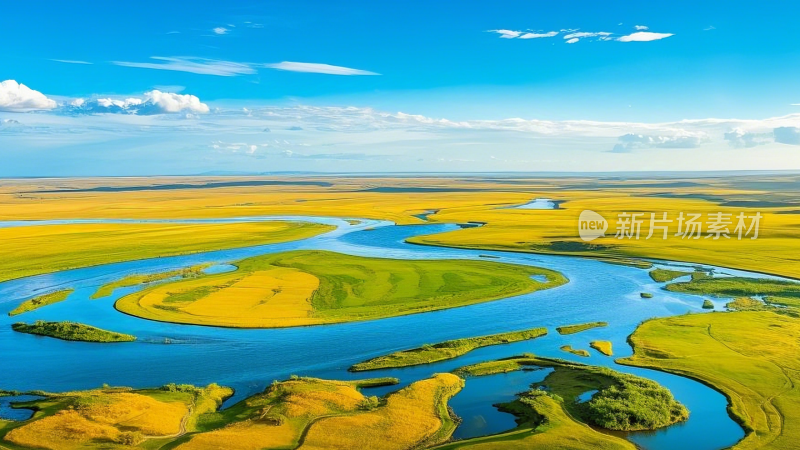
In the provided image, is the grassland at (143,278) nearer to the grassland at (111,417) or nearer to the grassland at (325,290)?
the grassland at (325,290)

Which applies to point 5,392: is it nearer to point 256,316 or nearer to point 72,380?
point 72,380

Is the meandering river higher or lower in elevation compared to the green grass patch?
lower

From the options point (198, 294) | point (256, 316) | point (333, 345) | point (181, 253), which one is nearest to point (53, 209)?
point (181, 253)

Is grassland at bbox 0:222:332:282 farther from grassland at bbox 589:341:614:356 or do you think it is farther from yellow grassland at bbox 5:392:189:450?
grassland at bbox 589:341:614:356

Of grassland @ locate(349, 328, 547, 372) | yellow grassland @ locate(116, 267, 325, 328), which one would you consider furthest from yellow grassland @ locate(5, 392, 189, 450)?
yellow grassland @ locate(116, 267, 325, 328)

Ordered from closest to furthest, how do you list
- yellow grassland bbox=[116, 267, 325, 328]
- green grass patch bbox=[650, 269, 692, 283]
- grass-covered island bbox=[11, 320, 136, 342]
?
grass-covered island bbox=[11, 320, 136, 342], yellow grassland bbox=[116, 267, 325, 328], green grass patch bbox=[650, 269, 692, 283]
